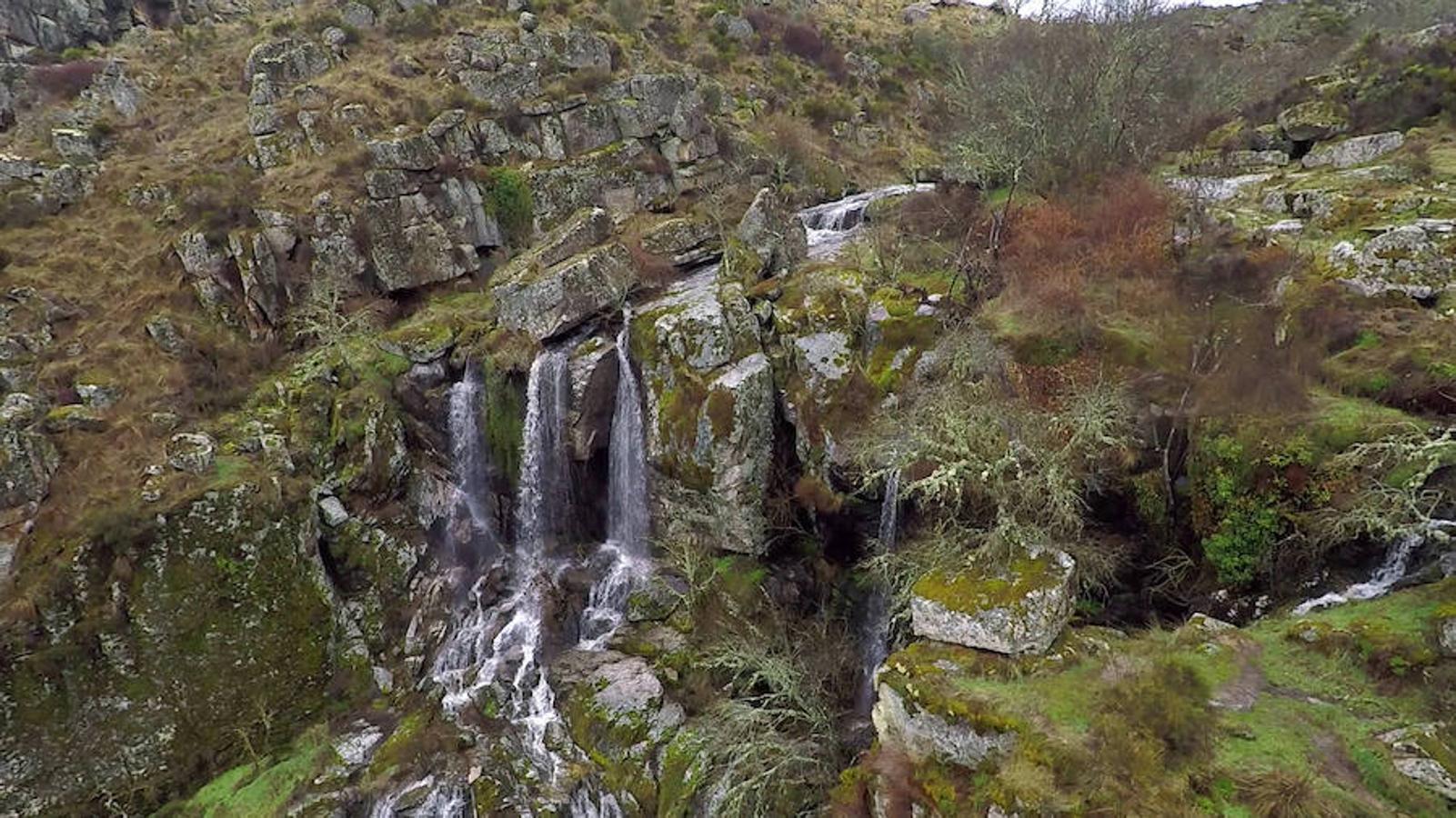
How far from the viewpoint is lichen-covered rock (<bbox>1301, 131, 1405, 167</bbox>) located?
25.0m

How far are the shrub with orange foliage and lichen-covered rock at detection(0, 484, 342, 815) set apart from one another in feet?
73.0

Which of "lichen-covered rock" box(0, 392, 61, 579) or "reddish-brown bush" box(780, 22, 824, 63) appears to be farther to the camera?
"reddish-brown bush" box(780, 22, 824, 63)

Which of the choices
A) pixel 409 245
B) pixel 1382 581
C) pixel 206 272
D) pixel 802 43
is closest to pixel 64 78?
pixel 206 272

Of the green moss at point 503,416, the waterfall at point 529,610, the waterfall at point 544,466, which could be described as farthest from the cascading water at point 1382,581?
the green moss at point 503,416

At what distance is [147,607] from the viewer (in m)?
19.4

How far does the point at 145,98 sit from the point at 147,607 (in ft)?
98.7

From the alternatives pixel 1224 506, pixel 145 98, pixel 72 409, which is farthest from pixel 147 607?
pixel 145 98

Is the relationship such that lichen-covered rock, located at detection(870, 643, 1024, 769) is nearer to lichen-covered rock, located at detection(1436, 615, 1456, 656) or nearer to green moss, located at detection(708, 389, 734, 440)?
lichen-covered rock, located at detection(1436, 615, 1456, 656)

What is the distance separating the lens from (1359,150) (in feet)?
83.7

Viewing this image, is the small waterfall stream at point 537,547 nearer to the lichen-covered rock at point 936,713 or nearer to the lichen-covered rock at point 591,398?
the lichen-covered rock at point 591,398

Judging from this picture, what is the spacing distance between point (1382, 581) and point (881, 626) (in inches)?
397

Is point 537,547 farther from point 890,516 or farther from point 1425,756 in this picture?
point 1425,756

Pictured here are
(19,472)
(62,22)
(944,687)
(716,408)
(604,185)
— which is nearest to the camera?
(944,687)

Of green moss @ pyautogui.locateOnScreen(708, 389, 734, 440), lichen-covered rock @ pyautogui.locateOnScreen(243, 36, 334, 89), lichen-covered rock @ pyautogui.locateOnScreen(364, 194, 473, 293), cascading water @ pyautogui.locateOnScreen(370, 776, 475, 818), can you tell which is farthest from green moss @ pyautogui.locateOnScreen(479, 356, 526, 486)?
lichen-covered rock @ pyautogui.locateOnScreen(243, 36, 334, 89)
